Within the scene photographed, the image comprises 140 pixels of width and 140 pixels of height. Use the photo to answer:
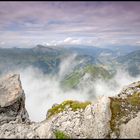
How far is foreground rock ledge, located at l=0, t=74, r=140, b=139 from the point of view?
32.7 metres

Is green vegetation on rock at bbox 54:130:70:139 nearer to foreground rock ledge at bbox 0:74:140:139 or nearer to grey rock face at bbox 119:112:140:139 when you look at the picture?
foreground rock ledge at bbox 0:74:140:139

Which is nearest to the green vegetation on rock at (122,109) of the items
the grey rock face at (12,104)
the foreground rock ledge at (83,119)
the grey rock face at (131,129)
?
the foreground rock ledge at (83,119)

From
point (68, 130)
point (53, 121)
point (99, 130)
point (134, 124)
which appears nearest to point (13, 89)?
point (53, 121)

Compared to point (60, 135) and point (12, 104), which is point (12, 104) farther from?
point (60, 135)

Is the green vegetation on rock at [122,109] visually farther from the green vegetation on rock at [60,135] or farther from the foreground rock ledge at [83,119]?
the green vegetation on rock at [60,135]

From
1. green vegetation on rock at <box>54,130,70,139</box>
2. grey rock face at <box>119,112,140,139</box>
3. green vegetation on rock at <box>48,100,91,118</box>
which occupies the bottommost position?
green vegetation on rock at <box>54,130,70,139</box>

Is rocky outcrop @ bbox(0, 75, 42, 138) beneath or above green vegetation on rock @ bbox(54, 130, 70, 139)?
above

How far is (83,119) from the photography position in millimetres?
36906

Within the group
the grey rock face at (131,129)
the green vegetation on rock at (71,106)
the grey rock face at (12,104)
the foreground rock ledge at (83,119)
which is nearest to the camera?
the grey rock face at (131,129)

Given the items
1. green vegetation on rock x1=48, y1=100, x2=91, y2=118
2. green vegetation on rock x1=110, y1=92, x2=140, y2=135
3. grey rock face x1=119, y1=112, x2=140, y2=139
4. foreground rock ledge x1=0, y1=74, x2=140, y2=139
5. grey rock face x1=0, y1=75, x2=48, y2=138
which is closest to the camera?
grey rock face x1=119, y1=112, x2=140, y2=139

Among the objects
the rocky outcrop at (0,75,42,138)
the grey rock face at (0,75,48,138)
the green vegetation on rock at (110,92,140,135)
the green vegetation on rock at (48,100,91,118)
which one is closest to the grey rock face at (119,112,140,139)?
the green vegetation on rock at (110,92,140,135)

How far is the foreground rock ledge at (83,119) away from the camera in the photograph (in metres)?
32.7

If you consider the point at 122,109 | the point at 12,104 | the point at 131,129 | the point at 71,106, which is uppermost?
the point at 12,104

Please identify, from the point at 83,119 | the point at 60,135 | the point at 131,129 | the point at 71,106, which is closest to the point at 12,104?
the point at 71,106
